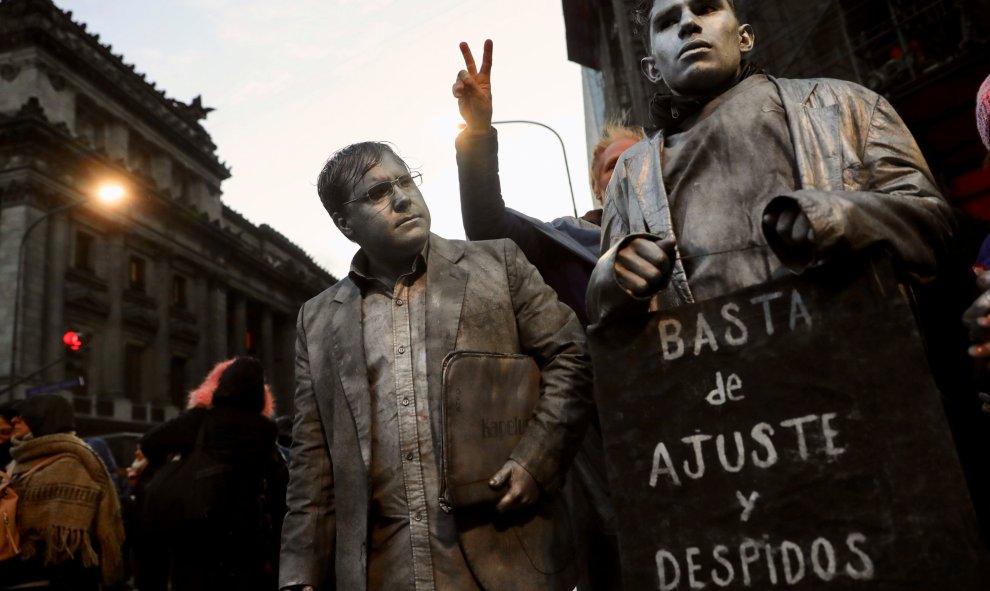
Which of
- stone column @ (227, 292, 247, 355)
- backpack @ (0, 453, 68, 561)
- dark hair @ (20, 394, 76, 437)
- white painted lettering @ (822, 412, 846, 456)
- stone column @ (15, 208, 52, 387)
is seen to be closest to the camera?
white painted lettering @ (822, 412, 846, 456)

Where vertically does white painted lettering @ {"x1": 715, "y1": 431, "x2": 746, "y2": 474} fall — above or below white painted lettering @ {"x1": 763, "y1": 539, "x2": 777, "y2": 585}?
above

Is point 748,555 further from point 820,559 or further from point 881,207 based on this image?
point 881,207

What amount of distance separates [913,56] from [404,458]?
32.0 ft

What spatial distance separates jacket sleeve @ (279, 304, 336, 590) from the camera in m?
2.52

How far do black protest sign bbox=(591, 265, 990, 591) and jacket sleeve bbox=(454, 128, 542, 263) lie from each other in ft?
4.53

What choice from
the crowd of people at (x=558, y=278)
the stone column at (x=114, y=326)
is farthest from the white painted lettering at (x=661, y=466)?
Answer: the stone column at (x=114, y=326)

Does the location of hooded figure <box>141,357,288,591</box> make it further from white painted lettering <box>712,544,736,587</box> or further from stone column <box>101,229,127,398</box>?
stone column <box>101,229,127,398</box>

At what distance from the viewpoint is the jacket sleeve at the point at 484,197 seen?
2998 mm

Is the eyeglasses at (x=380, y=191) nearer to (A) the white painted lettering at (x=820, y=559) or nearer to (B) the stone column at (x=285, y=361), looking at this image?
(A) the white painted lettering at (x=820, y=559)

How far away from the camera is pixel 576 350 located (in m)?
2.54

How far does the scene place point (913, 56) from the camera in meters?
9.55

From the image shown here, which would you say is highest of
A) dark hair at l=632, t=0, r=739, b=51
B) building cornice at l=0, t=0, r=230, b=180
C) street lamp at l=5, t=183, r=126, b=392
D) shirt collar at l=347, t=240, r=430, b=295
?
building cornice at l=0, t=0, r=230, b=180

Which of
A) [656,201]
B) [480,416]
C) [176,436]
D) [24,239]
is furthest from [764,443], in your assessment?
[24,239]

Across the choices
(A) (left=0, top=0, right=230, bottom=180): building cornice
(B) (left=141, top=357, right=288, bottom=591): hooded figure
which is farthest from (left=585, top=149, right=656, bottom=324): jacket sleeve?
(A) (left=0, top=0, right=230, bottom=180): building cornice
